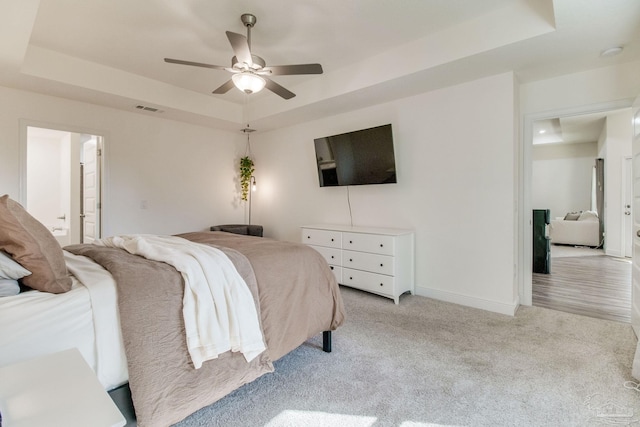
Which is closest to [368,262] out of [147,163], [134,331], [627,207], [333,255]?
[333,255]

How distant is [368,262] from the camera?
3535 millimetres

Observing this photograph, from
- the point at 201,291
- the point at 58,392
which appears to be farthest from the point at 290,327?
the point at 58,392

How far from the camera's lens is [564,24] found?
7.20 ft

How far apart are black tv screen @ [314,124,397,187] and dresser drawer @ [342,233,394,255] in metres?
0.74

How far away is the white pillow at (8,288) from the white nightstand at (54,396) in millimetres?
561

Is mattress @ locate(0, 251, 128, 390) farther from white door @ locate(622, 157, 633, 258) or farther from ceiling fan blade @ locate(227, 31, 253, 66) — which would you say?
white door @ locate(622, 157, 633, 258)

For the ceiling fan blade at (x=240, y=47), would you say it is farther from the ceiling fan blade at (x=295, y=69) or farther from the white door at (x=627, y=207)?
the white door at (x=627, y=207)

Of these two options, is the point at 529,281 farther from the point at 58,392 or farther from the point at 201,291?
the point at 58,392

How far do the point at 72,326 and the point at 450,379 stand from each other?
206 centimetres

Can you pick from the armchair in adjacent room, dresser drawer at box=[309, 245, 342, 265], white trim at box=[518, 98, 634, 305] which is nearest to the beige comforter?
dresser drawer at box=[309, 245, 342, 265]

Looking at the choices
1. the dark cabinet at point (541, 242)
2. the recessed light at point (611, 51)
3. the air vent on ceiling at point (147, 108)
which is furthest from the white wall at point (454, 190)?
the air vent on ceiling at point (147, 108)

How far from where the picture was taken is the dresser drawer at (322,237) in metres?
3.84

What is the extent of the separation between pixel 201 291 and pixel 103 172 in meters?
3.46

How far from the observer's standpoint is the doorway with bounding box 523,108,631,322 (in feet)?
11.2
